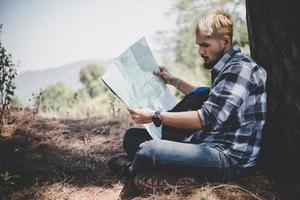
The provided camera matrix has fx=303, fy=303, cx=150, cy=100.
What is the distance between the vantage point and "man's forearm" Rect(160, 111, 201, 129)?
1934 mm

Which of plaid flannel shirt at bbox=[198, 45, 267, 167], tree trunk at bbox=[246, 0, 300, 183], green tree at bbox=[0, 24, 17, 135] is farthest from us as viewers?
green tree at bbox=[0, 24, 17, 135]

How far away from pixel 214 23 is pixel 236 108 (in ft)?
1.89

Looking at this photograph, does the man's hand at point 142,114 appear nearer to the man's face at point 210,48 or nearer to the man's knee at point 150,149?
the man's knee at point 150,149

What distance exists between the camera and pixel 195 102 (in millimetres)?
2221

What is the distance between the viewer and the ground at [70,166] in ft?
6.68

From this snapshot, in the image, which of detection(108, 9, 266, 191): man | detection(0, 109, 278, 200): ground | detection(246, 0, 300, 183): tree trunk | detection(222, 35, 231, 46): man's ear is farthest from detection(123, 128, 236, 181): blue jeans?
detection(222, 35, 231, 46): man's ear

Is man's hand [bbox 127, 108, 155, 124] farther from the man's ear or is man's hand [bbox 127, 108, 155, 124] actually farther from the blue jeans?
the man's ear

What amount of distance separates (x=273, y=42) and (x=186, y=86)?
2.81 ft

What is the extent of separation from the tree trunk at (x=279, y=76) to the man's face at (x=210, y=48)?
Answer: 0.39 metres

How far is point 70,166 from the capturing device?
9.53 feet

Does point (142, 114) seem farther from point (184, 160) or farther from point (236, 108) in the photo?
point (236, 108)

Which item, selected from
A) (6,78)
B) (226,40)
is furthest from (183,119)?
(6,78)

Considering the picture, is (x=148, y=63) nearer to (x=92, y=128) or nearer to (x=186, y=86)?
(x=186, y=86)

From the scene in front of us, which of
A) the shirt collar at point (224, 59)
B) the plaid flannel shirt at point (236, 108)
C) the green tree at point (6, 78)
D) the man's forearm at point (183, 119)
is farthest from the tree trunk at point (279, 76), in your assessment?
the green tree at point (6, 78)
